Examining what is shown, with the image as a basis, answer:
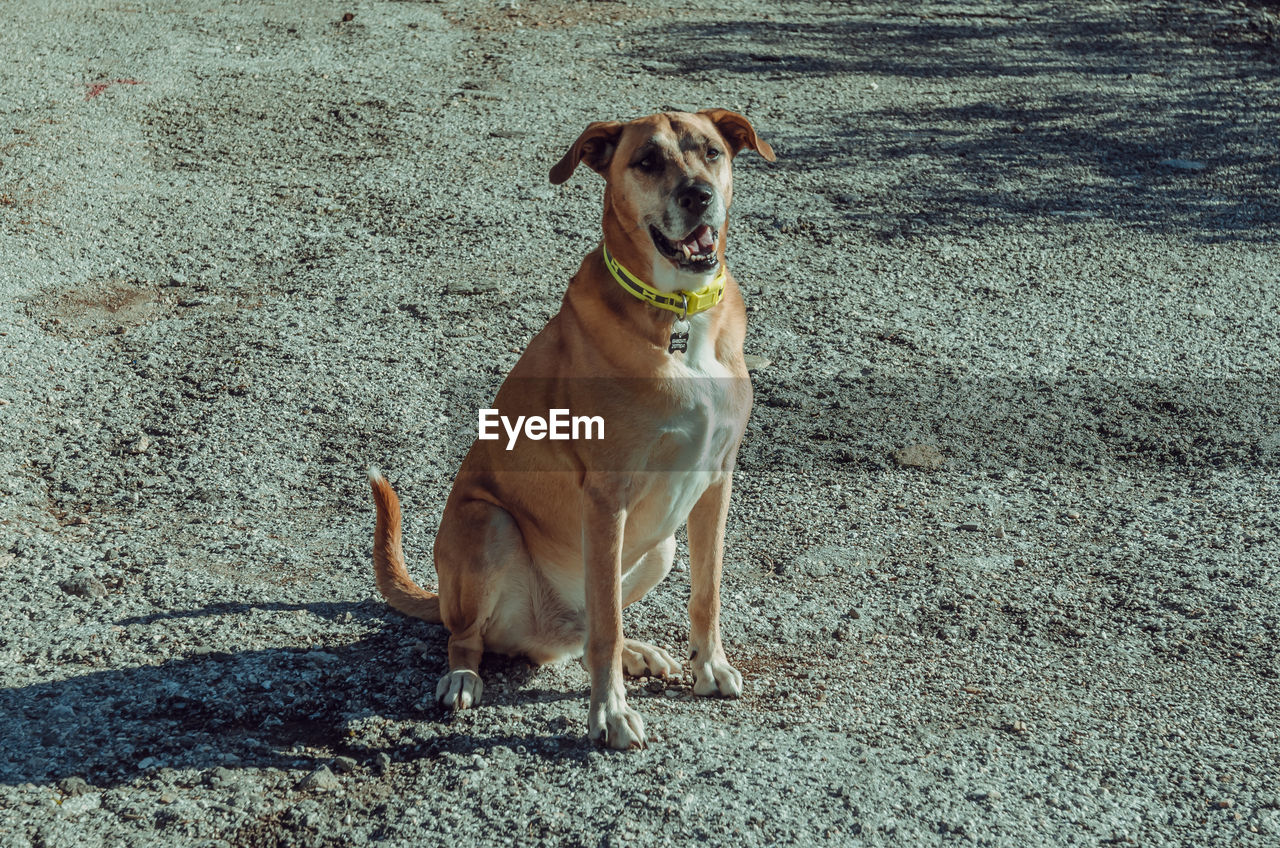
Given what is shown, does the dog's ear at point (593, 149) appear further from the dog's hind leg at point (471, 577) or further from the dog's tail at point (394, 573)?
the dog's tail at point (394, 573)

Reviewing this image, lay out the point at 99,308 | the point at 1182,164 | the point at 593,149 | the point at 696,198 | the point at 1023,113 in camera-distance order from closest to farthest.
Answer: the point at 696,198, the point at 593,149, the point at 99,308, the point at 1182,164, the point at 1023,113

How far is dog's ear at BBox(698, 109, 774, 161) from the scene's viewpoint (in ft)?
11.3

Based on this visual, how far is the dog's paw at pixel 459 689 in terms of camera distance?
326 cm

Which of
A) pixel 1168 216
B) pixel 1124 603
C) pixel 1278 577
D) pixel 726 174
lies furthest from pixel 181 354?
pixel 1168 216

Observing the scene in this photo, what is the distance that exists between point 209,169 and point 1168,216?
5.88 metres

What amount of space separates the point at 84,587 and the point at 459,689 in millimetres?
1413

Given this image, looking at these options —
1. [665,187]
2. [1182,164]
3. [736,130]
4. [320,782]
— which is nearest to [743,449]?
[736,130]

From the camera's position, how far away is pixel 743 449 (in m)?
4.87

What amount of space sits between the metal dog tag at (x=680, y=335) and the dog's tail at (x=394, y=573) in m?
1.07

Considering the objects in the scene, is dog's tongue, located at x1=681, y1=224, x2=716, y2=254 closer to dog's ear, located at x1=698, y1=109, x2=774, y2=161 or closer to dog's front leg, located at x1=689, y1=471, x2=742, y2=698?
dog's ear, located at x1=698, y1=109, x2=774, y2=161

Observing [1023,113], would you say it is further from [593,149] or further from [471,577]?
[471,577]

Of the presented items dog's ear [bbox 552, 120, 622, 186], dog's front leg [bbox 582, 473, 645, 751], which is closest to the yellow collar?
dog's ear [bbox 552, 120, 622, 186]

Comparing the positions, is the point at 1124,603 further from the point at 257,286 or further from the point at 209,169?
the point at 209,169

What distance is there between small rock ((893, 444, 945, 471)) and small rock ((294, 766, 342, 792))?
8.74 feet
